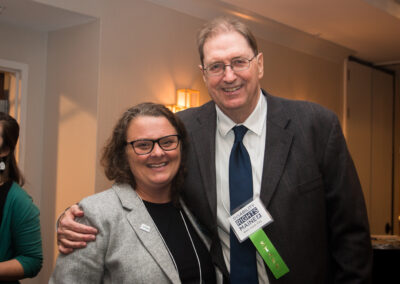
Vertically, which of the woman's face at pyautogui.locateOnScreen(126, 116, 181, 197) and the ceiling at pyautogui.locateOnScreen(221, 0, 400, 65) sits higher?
the ceiling at pyautogui.locateOnScreen(221, 0, 400, 65)

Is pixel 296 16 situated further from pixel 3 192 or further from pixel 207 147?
pixel 3 192

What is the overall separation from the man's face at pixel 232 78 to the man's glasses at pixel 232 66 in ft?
0.03

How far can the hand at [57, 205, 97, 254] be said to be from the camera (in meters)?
1.36

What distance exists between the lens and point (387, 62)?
→ 7.00m

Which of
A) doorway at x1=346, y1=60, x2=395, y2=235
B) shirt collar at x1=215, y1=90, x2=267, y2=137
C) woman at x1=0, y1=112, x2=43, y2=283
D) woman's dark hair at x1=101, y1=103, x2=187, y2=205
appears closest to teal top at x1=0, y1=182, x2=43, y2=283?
woman at x1=0, y1=112, x2=43, y2=283

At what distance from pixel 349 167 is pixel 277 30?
4.12 metres

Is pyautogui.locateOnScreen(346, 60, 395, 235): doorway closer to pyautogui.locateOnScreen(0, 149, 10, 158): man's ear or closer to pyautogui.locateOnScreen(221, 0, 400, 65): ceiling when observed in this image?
pyautogui.locateOnScreen(221, 0, 400, 65): ceiling

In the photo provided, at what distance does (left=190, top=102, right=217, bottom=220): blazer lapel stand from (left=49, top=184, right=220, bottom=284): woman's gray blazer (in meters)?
0.24

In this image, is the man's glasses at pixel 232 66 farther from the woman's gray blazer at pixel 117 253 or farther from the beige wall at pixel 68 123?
the beige wall at pixel 68 123

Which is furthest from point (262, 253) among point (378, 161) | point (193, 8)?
point (378, 161)

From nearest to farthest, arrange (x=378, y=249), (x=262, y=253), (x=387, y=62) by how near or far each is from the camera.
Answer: (x=262, y=253) < (x=378, y=249) < (x=387, y=62)

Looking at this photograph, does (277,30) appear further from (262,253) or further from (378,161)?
(262,253)

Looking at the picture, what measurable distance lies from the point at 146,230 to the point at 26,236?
2.58 feet

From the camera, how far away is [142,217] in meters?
1.48
